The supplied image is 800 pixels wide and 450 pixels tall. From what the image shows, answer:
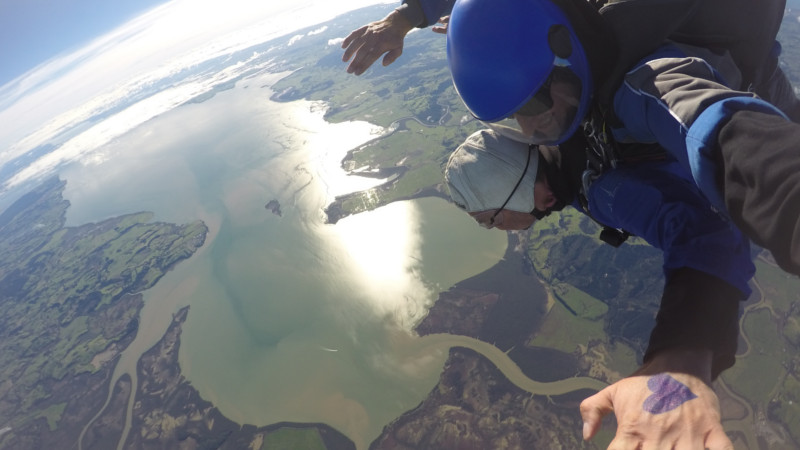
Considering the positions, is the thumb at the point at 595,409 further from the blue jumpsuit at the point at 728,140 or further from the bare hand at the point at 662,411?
the blue jumpsuit at the point at 728,140

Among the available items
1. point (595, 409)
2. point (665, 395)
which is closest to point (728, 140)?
point (665, 395)

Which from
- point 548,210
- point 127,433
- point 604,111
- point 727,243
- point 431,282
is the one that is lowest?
point 127,433

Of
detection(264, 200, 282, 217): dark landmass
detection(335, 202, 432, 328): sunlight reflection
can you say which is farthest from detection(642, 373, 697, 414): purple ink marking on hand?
detection(264, 200, 282, 217): dark landmass

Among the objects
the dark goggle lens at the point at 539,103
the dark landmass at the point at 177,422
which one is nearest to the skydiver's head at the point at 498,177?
the dark goggle lens at the point at 539,103

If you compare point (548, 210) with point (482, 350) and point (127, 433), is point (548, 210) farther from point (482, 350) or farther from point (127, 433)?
point (127, 433)

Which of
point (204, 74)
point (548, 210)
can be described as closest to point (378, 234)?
point (548, 210)

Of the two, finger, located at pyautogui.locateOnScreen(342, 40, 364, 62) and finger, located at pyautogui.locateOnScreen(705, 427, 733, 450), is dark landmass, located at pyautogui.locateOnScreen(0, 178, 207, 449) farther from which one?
finger, located at pyautogui.locateOnScreen(705, 427, 733, 450)
